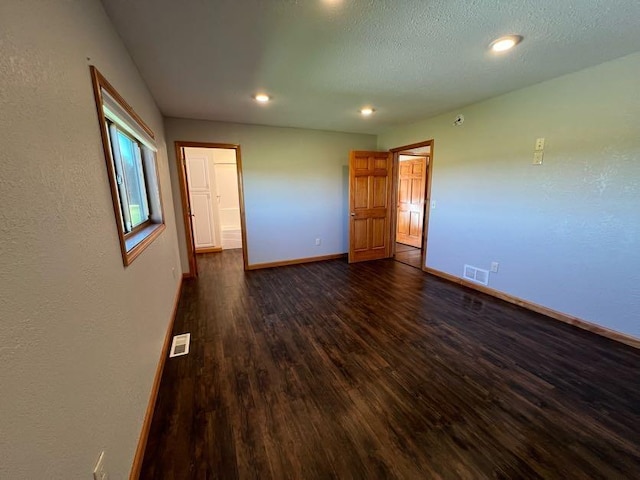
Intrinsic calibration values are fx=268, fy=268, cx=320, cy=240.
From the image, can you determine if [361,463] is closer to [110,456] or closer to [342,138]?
[110,456]

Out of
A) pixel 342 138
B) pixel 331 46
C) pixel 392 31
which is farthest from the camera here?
pixel 342 138

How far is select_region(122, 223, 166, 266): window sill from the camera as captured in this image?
4.77 feet

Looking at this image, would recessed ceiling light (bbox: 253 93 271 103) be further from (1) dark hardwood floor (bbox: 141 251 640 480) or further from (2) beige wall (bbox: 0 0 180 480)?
(1) dark hardwood floor (bbox: 141 251 640 480)

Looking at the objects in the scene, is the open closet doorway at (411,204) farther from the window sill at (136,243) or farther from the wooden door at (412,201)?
the window sill at (136,243)

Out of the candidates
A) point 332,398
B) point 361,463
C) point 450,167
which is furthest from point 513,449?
point 450,167

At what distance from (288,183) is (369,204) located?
1478 mm

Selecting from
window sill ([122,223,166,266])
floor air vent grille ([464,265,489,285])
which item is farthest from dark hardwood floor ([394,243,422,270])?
window sill ([122,223,166,266])

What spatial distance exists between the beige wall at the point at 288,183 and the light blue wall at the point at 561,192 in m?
1.97

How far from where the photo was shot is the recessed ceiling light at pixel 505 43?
1.83 meters

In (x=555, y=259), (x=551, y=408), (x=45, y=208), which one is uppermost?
(x=45, y=208)

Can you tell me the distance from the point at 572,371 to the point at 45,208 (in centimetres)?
309

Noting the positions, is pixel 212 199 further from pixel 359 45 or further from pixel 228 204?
pixel 359 45

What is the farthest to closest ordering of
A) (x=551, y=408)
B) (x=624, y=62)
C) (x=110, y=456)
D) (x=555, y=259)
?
(x=555, y=259) → (x=624, y=62) → (x=551, y=408) → (x=110, y=456)

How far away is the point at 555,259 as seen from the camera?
269 centimetres
